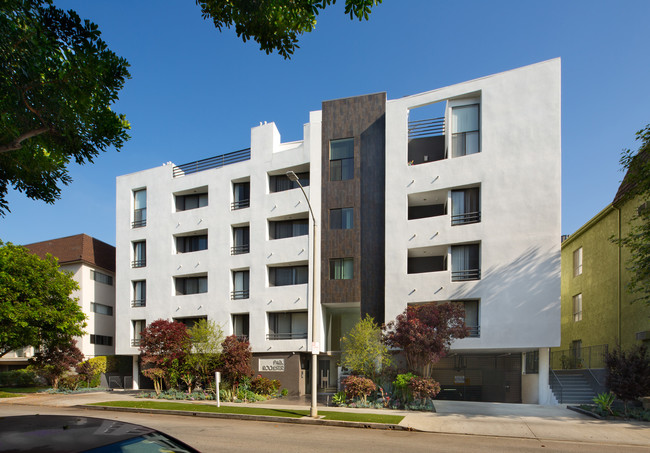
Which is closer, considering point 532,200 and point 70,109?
point 70,109

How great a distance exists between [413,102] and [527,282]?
1166 cm

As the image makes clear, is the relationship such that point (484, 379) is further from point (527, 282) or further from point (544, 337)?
point (527, 282)

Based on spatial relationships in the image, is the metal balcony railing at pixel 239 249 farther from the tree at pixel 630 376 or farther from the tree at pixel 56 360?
the tree at pixel 630 376

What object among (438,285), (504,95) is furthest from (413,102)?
(438,285)

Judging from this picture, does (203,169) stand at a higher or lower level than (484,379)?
higher

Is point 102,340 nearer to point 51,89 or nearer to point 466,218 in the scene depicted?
point 466,218

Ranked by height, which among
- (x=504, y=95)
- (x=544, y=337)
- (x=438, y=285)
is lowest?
(x=544, y=337)

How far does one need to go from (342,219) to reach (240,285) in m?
8.36

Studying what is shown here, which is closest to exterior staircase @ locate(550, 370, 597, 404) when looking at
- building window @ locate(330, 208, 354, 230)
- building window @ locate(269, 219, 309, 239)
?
building window @ locate(330, 208, 354, 230)

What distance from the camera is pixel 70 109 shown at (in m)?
8.45

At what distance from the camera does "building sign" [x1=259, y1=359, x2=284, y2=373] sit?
27609 millimetres

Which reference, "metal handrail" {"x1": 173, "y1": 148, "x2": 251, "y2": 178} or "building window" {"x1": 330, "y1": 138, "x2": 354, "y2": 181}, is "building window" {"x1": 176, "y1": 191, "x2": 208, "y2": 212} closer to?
"metal handrail" {"x1": 173, "y1": 148, "x2": 251, "y2": 178}

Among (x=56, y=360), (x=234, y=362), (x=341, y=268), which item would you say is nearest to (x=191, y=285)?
(x=234, y=362)

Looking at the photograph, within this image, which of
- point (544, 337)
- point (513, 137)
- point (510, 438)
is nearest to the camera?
point (510, 438)
